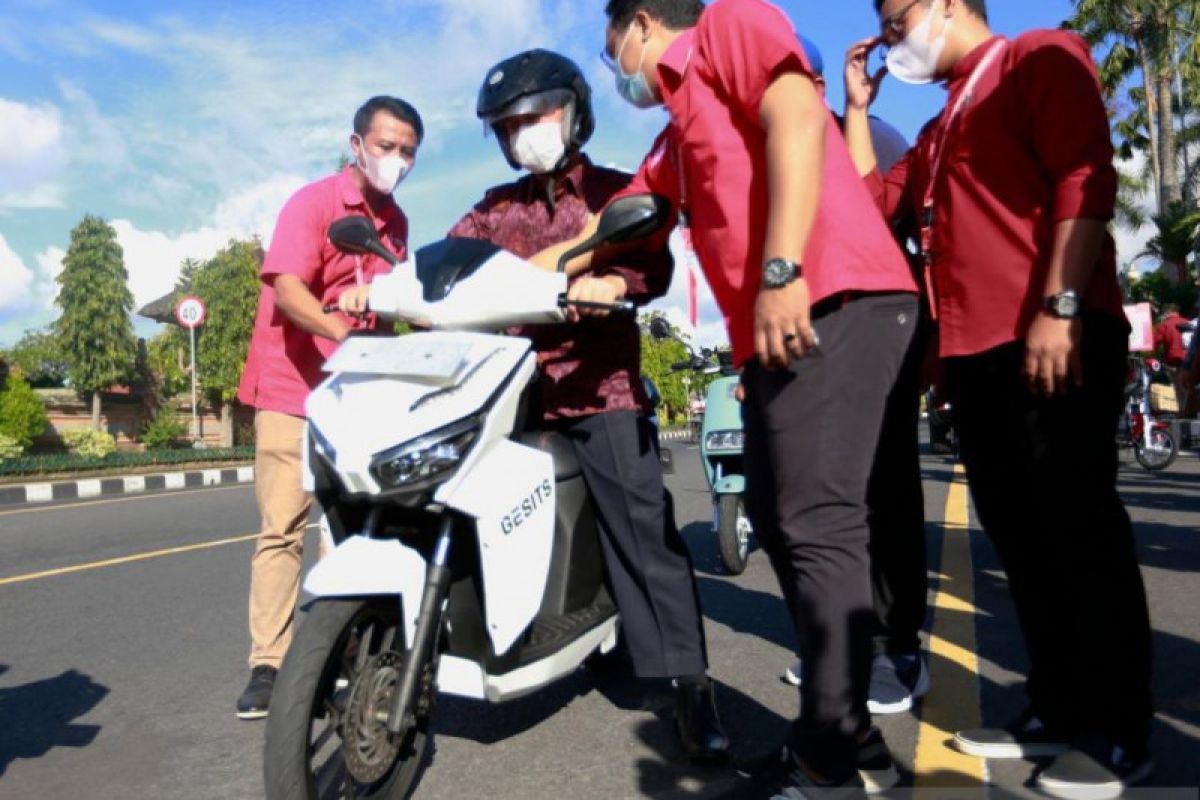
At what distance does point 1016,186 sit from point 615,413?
1.11 m

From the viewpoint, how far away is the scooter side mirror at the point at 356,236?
2.66 metres

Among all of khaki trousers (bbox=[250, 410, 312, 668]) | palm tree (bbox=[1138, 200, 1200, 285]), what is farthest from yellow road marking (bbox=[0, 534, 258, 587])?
palm tree (bbox=[1138, 200, 1200, 285])

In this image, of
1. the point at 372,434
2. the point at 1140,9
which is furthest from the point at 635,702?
the point at 1140,9

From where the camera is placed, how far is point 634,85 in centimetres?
266

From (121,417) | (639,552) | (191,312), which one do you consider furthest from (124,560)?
(121,417)

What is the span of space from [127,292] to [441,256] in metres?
47.1

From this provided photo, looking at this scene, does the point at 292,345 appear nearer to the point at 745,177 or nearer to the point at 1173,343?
the point at 745,177

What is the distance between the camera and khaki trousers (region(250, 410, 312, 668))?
3396 millimetres

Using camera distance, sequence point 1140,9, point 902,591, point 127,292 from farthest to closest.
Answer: point 127,292 < point 1140,9 < point 902,591

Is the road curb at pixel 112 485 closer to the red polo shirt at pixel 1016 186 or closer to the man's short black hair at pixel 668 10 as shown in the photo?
the man's short black hair at pixel 668 10

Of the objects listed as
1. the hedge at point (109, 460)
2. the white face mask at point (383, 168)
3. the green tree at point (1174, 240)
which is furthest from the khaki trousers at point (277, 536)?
the green tree at point (1174, 240)

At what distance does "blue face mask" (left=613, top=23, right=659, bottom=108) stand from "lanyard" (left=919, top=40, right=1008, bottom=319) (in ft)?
2.19

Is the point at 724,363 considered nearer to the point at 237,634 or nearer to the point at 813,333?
the point at 237,634

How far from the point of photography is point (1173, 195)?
1330 inches
